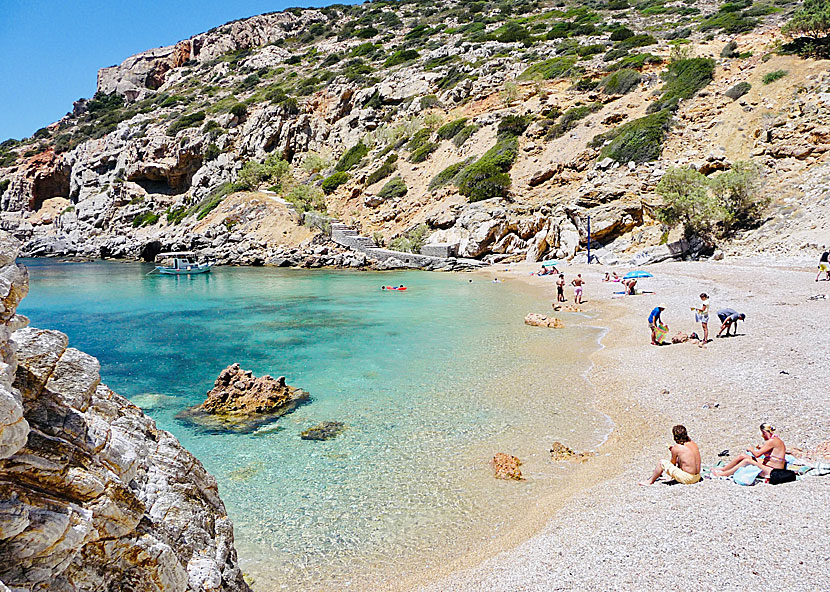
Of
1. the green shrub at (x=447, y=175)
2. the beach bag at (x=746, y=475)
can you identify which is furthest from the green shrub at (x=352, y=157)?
the beach bag at (x=746, y=475)

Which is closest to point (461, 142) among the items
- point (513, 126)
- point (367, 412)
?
point (513, 126)

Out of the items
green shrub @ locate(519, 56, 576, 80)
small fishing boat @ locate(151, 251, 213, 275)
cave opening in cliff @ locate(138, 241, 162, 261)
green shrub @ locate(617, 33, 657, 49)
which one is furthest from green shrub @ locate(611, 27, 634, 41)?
cave opening in cliff @ locate(138, 241, 162, 261)

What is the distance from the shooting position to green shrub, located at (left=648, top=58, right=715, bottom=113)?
132 feet

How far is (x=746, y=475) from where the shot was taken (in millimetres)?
6020

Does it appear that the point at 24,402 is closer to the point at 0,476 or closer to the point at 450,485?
the point at 0,476

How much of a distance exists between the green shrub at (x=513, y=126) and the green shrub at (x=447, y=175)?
3.90 metres

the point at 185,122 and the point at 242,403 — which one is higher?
the point at 185,122

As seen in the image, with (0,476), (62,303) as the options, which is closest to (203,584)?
(0,476)

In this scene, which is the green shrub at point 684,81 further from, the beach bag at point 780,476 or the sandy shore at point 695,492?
the beach bag at point 780,476

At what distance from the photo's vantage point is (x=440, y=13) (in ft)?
313

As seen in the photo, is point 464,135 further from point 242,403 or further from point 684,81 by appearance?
point 242,403

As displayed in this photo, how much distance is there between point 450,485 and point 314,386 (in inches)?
235

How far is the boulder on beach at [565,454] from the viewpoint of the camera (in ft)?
26.0

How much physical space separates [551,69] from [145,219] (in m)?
52.6
